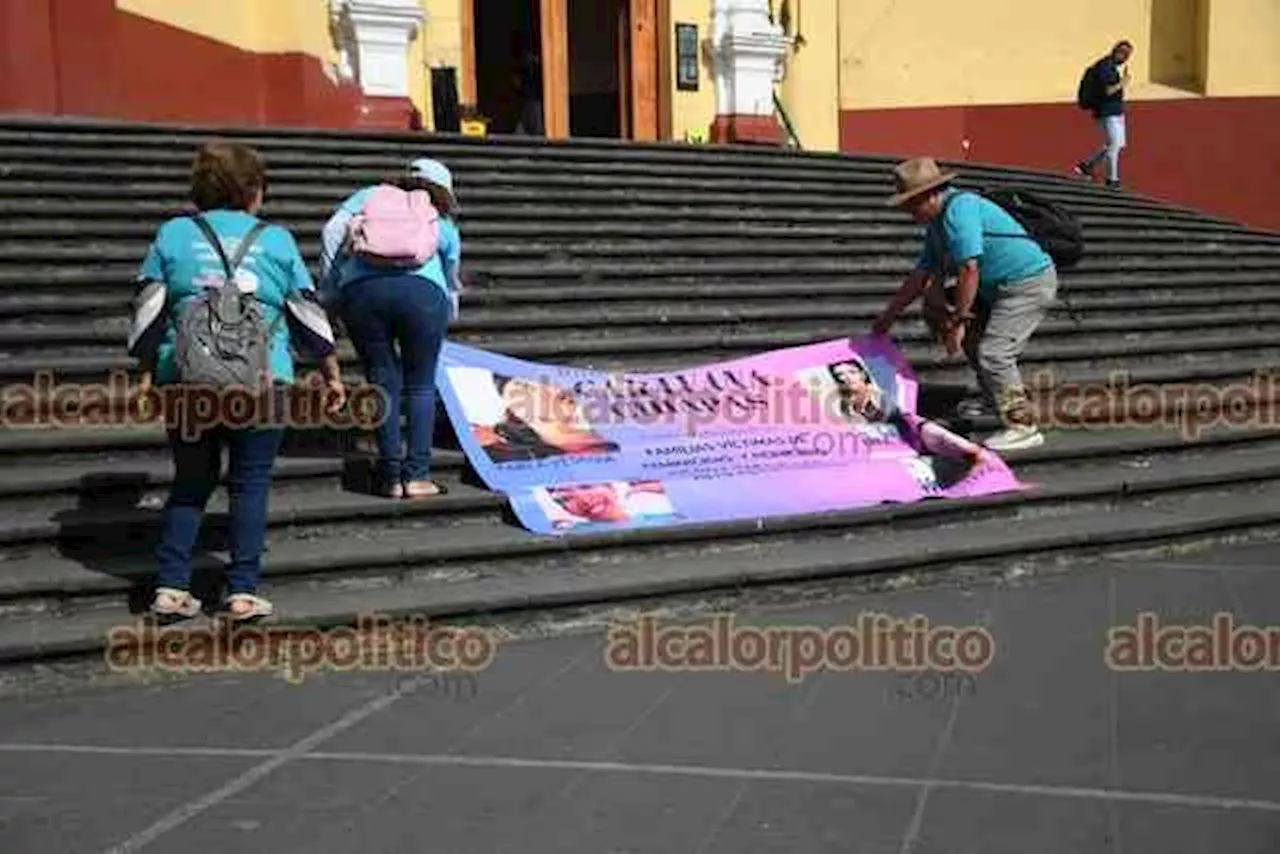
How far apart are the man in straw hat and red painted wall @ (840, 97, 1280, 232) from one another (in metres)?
10.1

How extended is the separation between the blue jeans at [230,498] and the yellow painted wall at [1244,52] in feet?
50.9

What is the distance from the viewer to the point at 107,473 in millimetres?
6359

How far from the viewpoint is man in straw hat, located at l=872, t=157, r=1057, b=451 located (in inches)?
283

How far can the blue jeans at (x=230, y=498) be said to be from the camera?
5.42 meters

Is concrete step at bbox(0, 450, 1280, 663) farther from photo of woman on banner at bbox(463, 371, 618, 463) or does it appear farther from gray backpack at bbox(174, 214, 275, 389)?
gray backpack at bbox(174, 214, 275, 389)

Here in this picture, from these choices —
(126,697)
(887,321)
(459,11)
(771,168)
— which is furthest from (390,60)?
(126,697)

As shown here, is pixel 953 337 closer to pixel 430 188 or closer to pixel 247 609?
pixel 430 188

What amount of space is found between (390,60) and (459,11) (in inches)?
51.3

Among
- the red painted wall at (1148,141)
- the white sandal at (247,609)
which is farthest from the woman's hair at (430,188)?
the red painted wall at (1148,141)

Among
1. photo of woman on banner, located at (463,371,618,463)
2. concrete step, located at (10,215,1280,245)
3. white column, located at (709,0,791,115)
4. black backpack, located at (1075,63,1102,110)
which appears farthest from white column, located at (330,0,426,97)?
photo of woman on banner, located at (463,371,618,463)

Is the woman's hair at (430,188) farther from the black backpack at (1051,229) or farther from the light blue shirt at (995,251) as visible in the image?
the black backpack at (1051,229)

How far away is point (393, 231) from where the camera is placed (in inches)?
247

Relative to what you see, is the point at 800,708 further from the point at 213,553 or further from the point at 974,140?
the point at 974,140

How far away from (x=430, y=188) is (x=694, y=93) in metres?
11.0
